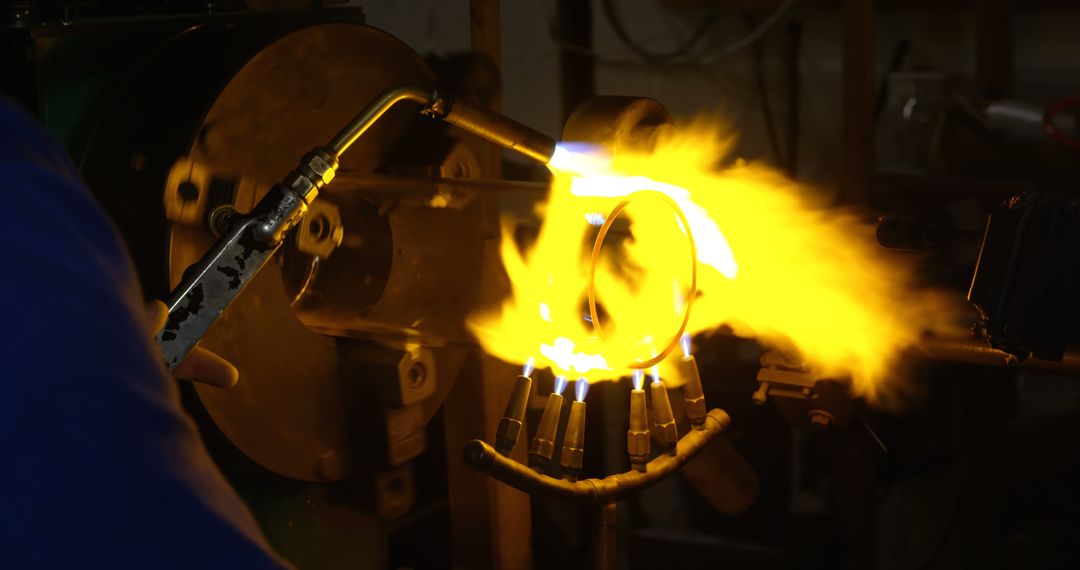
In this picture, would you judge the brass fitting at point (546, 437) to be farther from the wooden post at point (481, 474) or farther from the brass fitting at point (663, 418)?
the wooden post at point (481, 474)

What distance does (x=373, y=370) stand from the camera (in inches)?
41.2

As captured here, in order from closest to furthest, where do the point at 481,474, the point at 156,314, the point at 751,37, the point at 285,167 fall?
the point at 156,314
the point at 285,167
the point at 481,474
the point at 751,37

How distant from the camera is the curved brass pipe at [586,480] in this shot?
89cm

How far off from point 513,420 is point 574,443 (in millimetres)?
56

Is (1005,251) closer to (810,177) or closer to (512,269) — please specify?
(512,269)

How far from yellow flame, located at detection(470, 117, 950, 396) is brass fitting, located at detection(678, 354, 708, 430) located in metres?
0.02

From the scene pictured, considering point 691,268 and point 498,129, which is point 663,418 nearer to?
point 691,268

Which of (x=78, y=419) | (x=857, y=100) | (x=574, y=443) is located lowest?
(x=574, y=443)

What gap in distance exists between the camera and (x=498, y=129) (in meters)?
0.93

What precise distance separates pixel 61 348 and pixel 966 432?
1930 mm

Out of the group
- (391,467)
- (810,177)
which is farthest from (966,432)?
(391,467)

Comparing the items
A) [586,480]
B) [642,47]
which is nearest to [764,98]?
[642,47]

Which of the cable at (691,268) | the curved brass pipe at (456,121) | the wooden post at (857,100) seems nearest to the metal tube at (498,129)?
the curved brass pipe at (456,121)

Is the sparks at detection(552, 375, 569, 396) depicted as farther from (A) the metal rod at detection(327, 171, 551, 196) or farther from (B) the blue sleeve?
(B) the blue sleeve
